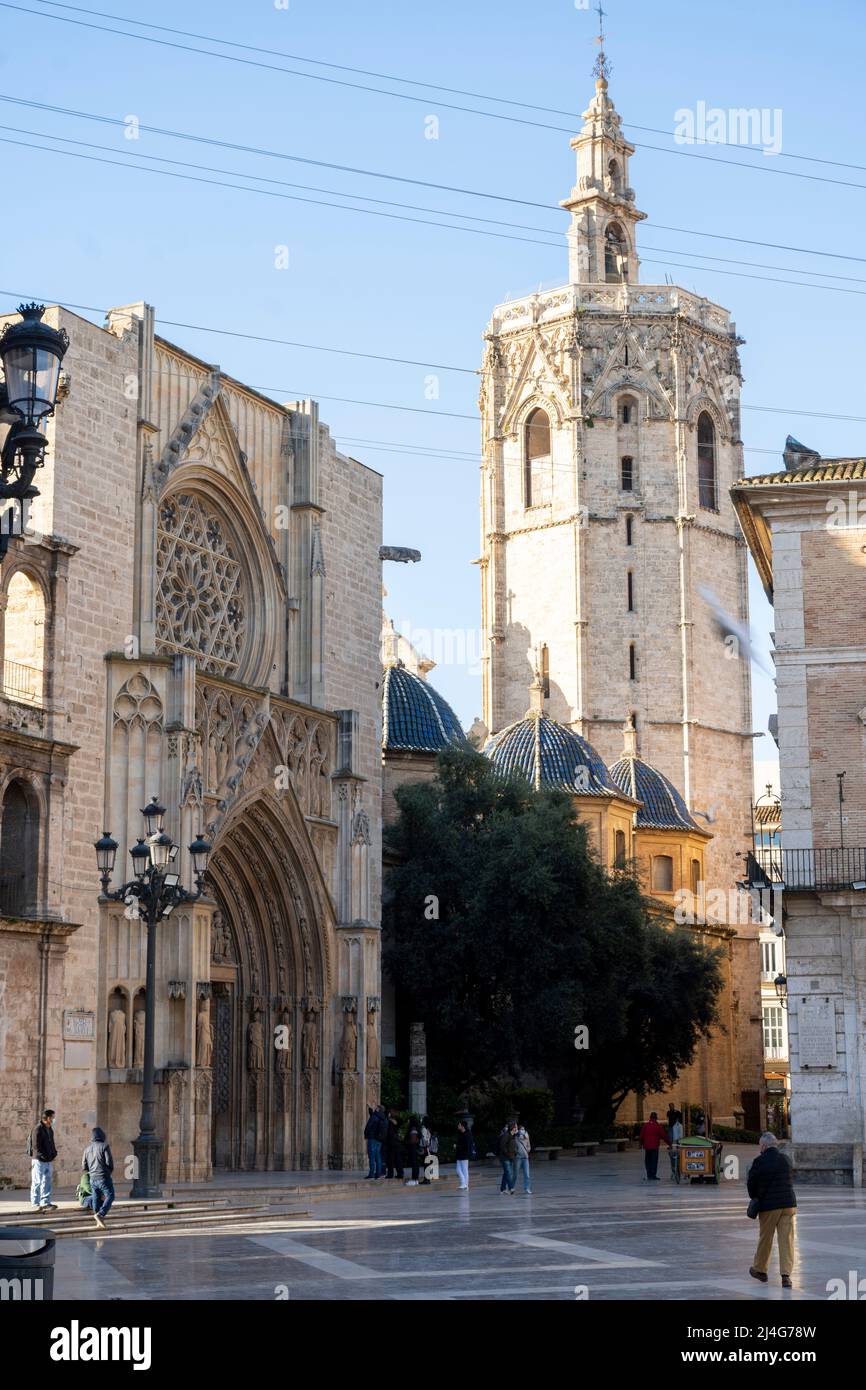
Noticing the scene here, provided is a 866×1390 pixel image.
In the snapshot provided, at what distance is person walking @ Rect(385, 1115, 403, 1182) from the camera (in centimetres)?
3084

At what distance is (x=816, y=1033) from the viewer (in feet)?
96.0

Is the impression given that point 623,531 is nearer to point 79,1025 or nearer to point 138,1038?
point 138,1038

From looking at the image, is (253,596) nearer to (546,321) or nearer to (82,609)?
(82,609)

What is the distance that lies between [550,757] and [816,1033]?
24.6 m

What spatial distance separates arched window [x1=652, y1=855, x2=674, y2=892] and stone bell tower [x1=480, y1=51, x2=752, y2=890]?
7.79m

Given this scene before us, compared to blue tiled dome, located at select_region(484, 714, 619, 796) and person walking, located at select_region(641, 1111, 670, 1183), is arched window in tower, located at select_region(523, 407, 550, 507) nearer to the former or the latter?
blue tiled dome, located at select_region(484, 714, 619, 796)

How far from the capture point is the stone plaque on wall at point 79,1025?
27500mm

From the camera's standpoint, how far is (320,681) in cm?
3594

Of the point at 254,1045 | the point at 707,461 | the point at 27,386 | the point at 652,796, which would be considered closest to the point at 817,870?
the point at 254,1045

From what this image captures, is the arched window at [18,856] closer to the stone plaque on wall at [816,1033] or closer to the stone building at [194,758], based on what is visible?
the stone building at [194,758]

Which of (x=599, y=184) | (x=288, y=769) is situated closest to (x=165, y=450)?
(x=288, y=769)

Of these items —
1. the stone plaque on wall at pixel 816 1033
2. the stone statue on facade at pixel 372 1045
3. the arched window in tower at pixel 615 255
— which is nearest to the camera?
the stone plaque on wall at pixel 816 1033

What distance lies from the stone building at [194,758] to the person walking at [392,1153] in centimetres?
295

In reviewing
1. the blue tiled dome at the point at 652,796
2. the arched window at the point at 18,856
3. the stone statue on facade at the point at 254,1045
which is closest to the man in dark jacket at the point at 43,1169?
the arched window at the point at 18,856
